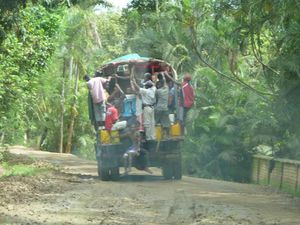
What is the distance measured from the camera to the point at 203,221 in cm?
963

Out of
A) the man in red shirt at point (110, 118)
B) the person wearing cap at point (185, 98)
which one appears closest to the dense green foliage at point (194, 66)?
the person wearing cap at point (185, 98)

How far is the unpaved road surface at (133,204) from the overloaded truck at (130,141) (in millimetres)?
603

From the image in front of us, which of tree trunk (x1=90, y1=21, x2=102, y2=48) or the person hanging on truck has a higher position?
tree trunk (x1=90, y1=21, x2=102, y2=48)

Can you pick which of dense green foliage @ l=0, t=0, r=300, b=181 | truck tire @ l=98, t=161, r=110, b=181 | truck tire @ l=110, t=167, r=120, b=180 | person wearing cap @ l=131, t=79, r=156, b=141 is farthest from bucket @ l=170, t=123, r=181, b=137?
dense green foliage @ l=0, t=0, r=300, b=181

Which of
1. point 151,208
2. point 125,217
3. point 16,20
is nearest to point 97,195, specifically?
point 151,208

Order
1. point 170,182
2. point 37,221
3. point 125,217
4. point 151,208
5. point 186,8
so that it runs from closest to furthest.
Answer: point 37,221
point 125,217
point 151,208
point 170,182
point 186,8

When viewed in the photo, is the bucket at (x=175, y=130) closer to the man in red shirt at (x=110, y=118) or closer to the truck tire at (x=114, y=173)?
the man in red shirt at (x=110, y=118)

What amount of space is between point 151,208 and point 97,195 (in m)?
1.95

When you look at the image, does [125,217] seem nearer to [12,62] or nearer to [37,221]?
[37,221]

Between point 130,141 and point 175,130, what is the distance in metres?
1.17

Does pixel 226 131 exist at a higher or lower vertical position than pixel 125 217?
higher

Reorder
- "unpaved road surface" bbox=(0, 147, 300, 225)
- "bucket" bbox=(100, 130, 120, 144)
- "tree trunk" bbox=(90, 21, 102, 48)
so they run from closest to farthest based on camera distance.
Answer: "unpaved road surface" bbox=(0, 147, 300, 225), "bucket" bbox=(100, 130, 120, 144), "tree trunk" bbox=(90, 21, 102, 48)

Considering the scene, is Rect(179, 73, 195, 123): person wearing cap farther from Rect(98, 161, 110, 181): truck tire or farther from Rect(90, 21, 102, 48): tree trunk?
Rect(90, 21, 102, 48): tree trunk

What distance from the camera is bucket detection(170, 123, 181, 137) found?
1602 cm
